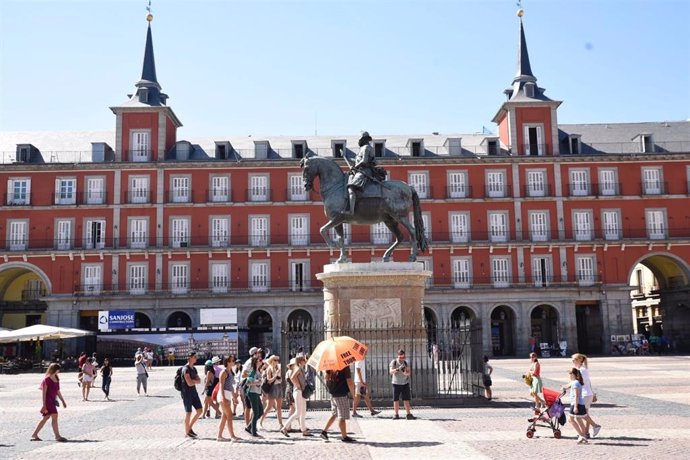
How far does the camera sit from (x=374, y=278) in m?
17.1

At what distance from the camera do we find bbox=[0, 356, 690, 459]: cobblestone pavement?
10844mm

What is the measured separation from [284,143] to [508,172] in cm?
1704

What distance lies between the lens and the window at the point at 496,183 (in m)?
50.5

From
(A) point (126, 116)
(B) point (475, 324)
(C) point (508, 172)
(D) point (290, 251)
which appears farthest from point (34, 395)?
(C) point (508, 172)

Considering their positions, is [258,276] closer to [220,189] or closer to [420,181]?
[220,189]

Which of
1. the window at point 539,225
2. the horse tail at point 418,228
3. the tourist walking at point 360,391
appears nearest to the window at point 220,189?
the window at point 539,225

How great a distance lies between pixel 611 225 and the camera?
164 ft

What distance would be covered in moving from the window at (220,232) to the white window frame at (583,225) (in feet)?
79.0

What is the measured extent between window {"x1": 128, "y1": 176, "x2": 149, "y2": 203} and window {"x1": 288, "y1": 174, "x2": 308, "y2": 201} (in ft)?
32.6

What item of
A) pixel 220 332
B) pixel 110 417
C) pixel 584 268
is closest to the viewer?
pixel 110 417

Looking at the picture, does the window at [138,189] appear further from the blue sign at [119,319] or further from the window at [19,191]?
the blue sign at [119,319]

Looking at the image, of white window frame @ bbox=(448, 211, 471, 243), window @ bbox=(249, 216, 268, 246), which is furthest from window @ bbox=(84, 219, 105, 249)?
white window frame @ bbox=(448, 211, 471, 243)

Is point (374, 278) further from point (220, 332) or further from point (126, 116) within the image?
point (126, 116)

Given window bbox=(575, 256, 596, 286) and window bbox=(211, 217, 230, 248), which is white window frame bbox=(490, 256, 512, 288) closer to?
window bbox=(575, 256, 596, 286)
